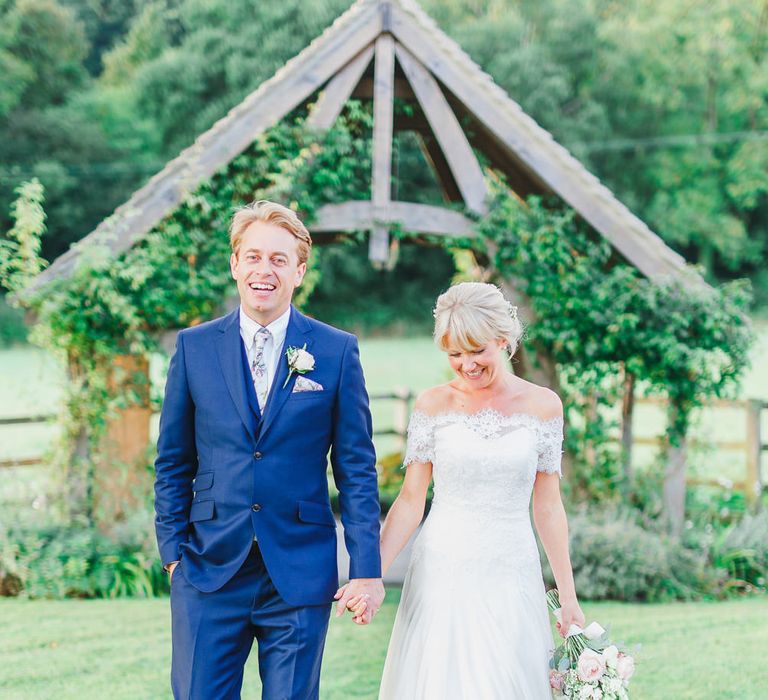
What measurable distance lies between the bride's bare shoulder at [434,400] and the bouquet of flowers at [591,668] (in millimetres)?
917

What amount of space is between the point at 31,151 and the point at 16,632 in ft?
73.1

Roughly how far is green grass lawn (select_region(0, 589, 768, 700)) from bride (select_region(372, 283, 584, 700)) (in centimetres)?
141

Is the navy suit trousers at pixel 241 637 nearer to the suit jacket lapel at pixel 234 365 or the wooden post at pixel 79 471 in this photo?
the suit jacket lapel at pixel 234 365

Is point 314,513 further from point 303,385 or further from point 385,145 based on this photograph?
point 385,145

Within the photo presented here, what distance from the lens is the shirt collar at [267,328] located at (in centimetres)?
311

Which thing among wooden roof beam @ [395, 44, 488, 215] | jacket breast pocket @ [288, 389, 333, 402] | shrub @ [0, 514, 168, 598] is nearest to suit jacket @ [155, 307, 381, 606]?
jacket breast pocket @ [288, 389, 333, 402]

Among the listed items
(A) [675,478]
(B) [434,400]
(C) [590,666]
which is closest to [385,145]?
(A) [675,478]

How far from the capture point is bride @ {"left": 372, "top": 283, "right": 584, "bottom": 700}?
10.9 ft

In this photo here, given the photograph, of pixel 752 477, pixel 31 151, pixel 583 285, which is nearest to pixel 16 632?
pixel 583 285

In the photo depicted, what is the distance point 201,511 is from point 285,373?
51cm

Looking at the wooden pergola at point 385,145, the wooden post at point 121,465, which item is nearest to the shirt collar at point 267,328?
the wooden pergola at point 385,145

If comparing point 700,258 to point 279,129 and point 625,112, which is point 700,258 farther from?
point 279,129

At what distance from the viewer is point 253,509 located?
2939 millimetres

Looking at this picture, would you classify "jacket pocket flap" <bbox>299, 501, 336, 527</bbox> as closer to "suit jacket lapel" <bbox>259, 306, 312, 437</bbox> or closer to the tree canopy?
"suit jacket lapel" <bbox>259, 306, 312, 437</bbox>
